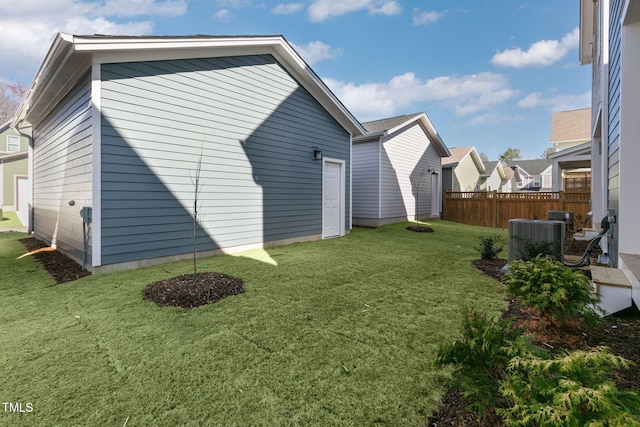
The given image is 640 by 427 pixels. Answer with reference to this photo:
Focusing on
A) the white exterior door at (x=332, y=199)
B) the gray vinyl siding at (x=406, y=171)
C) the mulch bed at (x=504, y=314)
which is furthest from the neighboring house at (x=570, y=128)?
the mulch bed at (x=504, y=314)

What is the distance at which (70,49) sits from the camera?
4.41 metres

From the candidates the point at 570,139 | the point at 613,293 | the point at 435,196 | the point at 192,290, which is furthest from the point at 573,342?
the point at 570,139

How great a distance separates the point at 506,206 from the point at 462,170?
7.86 metres

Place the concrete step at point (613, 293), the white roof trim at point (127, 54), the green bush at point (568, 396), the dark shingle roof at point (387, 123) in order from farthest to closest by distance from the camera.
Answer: the dark shingle roof at point (387, 123)
the white roof trim at point (127, 54)
the concrete step at point (613, 293)
the green bush at point (568, 396)

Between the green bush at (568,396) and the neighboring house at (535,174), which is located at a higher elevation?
the neighboring house at (535,174)

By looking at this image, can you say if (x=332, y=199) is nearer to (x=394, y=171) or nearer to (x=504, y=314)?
(x=394, y=171)

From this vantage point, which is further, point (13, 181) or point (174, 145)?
point (13, 181)

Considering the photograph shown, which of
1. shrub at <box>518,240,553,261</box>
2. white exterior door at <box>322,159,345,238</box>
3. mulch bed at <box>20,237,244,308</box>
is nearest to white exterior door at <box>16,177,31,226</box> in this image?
mulch bed at <box>20,237,244,308</box>

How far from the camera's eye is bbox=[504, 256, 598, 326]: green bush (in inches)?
91.1

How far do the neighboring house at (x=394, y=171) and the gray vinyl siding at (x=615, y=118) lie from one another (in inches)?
284

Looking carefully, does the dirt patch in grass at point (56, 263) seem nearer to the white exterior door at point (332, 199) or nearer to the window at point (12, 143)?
the white exterior door at point (332, 199)

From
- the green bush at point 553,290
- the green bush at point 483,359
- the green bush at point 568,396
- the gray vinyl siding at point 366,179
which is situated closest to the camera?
the green bush at point 568,396

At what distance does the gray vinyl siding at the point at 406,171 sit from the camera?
39.8 feet

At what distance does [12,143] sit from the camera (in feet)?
69.7
